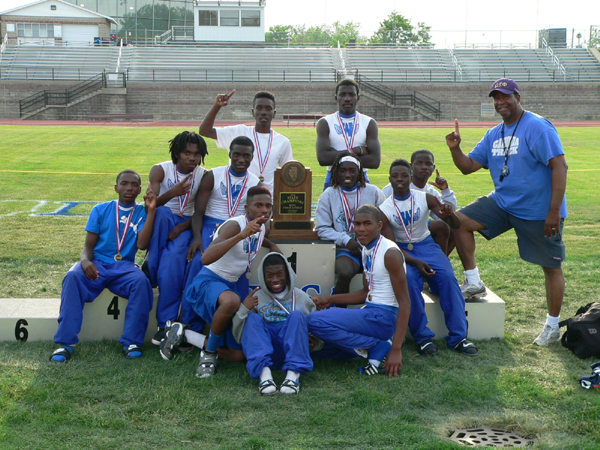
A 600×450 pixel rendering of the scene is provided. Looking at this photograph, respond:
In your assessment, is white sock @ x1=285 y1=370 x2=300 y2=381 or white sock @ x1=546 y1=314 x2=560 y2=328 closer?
white sock @ x1=285 y1=370 x2=300 y2=381

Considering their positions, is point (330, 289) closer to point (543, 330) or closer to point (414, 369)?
point (414, 369)

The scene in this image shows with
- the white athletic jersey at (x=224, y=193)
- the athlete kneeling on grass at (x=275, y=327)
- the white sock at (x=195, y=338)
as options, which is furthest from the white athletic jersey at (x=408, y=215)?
the white sock at (x=195, y=338)

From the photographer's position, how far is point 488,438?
156 inches

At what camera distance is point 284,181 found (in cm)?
602

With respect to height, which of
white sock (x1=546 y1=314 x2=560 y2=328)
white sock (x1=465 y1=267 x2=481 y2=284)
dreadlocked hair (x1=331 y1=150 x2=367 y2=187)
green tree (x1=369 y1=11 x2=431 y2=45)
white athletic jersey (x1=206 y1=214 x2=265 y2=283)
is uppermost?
green tree (x1=369 y1=11 x2=431 y2=45)

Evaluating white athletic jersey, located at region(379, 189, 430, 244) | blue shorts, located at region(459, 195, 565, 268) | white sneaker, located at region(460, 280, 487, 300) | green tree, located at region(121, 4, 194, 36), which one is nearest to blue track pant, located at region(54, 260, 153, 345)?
white athletic jersey, located at region(379, 189, 430, 244)

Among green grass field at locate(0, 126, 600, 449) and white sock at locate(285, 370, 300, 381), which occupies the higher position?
white sock at locate(285, 370, 300, 381)

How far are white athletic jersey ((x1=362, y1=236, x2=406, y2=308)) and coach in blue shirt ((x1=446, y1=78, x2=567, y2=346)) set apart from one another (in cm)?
99

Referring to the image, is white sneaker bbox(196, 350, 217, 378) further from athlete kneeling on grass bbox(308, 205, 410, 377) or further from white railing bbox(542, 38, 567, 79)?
white railing bbox(542, 38, 567, 79)

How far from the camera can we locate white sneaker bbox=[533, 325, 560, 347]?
5512 mm

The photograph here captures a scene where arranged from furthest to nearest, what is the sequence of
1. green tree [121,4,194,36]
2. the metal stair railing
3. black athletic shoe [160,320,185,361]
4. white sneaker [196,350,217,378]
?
green tree [121,4,194,36]
the metal stair railing
black athletic shoe [160,320,185,361]
white sneaker [196,350,217,378]

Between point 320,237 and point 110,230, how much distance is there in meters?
1.85

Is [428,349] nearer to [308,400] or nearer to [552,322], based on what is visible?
[552,322]

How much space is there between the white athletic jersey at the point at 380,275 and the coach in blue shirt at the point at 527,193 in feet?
3.24
